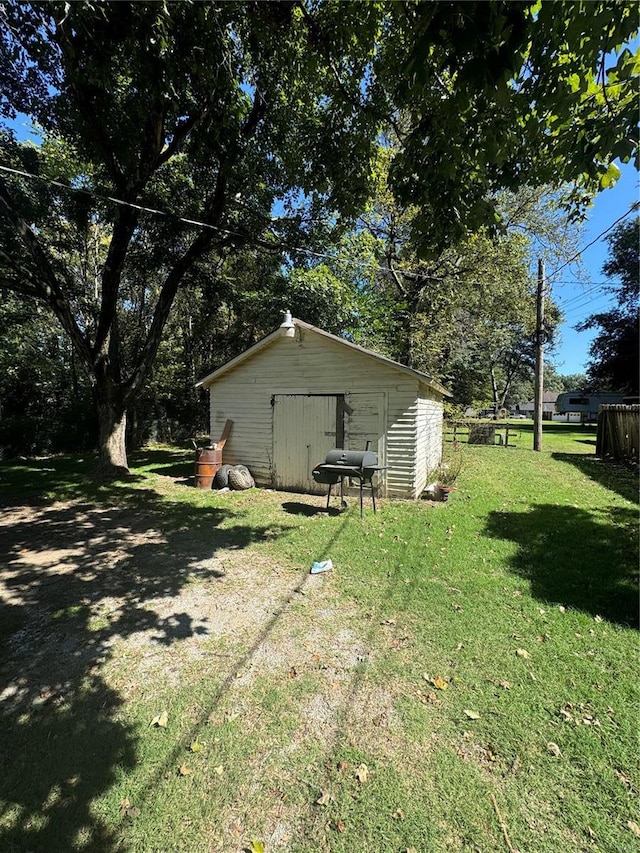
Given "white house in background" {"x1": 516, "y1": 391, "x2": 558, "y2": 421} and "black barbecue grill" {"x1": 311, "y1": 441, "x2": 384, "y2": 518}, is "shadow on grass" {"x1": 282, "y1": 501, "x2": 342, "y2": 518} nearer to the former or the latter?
"black barbecue grill" {"x1": 311, "y1": 441, "x2": 384, "y2": 518}

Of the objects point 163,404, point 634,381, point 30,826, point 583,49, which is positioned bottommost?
point 30,826

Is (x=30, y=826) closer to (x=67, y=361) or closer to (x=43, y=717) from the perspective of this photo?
(x=43, y=717)

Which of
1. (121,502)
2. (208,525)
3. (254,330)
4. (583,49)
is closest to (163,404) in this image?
(254,330)

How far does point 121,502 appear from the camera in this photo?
8047mm

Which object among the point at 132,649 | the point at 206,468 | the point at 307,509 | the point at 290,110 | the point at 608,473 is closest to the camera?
the point at 132,649

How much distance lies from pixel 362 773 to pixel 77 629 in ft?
9.38

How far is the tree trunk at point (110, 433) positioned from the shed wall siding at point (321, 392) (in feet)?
8.03

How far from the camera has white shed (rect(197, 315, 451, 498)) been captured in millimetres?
8078

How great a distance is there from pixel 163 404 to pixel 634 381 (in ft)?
101

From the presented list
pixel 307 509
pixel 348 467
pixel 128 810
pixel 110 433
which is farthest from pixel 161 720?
pixel 110 433

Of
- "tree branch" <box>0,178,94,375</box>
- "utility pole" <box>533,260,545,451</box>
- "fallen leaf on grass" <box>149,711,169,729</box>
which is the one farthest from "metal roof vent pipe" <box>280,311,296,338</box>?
"utility pole" <box>533,260,545,451</box>

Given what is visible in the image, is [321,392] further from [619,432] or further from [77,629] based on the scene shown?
[619,432]

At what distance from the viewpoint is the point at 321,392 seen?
8.82 metres

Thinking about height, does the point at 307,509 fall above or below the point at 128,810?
above
